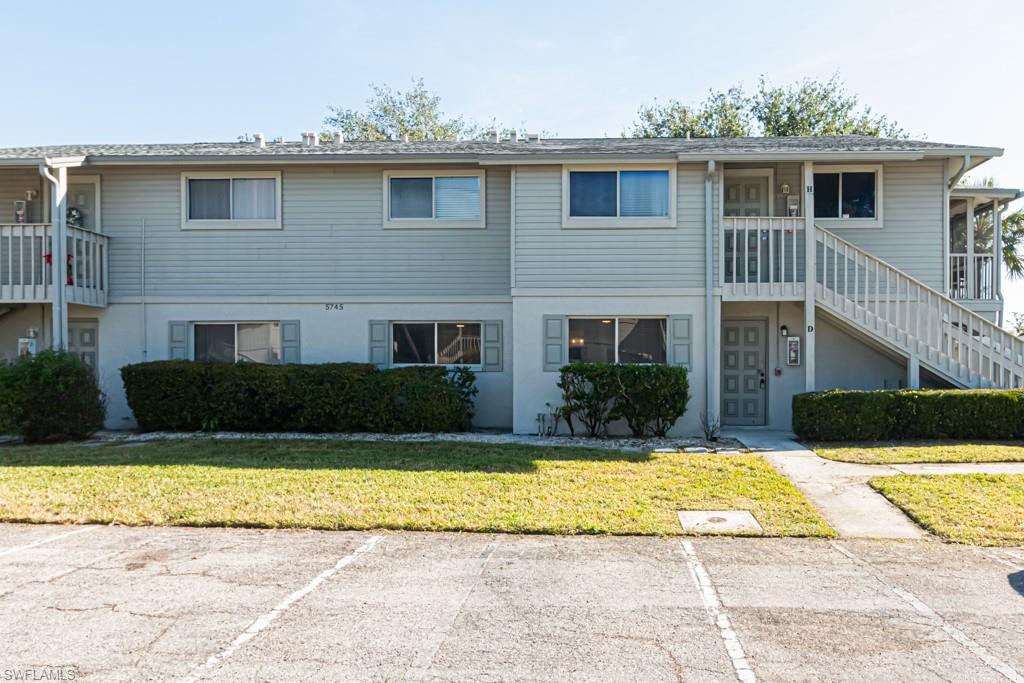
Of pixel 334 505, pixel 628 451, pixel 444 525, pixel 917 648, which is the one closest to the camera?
pixel 917 648

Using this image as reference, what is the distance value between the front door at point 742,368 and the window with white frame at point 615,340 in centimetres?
170

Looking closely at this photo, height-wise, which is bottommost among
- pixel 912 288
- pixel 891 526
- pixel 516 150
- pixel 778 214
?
pixel 891 526

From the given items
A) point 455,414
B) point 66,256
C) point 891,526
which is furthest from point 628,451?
point 66,256

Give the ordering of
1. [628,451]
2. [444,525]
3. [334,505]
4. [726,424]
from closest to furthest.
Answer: [444,525], [334,505], [628,451], [726,424]

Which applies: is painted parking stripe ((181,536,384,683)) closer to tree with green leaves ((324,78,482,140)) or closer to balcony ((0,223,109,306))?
balcony ((0,223,109,306))

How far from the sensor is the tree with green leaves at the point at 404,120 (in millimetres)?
36094

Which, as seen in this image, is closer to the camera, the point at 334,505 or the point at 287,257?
the point at 334,505

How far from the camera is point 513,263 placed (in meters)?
13.4

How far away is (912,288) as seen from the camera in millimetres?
13023

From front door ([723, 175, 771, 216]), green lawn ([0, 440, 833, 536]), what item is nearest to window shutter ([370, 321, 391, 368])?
green lawn ([0, 440, 833, 536])

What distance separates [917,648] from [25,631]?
5405 millimetres

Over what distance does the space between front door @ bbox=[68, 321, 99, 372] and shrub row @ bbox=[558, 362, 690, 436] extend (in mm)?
9170

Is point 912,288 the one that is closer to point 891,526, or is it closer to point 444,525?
point 891,526

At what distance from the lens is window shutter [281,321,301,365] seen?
14531mm
